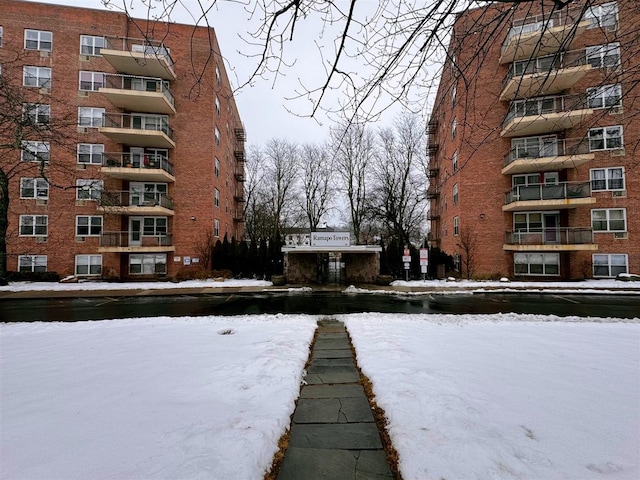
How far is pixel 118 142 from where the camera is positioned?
2191cm

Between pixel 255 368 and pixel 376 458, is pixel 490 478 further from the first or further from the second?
pixel 255 368

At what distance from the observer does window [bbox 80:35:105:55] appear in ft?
72.1

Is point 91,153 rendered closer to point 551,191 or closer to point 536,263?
point 551,191

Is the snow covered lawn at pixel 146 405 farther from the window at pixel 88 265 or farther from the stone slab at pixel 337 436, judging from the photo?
the window at pixel 88 265

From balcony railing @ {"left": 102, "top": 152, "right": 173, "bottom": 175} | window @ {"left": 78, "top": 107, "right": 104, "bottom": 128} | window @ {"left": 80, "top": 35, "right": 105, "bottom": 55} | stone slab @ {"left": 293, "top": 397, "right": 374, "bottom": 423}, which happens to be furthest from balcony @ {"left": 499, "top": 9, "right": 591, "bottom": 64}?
window @ {"left": 80, "top": 35, "right": 105, "bottom": 55}

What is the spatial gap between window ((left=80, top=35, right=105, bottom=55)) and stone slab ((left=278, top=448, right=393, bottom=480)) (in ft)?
97.3

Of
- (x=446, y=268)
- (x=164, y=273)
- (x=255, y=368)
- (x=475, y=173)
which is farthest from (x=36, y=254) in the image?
(x=475, y=173)

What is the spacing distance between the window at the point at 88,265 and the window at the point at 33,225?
2.93m

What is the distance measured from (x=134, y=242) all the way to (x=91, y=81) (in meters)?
12.4

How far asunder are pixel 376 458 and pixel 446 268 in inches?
879

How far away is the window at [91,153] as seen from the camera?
21562mm

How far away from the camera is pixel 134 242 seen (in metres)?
21.5

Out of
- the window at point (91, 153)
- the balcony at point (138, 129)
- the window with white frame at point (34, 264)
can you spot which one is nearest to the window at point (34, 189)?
the window at point (91, 153)

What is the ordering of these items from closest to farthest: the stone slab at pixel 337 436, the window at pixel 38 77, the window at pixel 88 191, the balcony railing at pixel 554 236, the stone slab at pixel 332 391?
the stone slab at pixel 337 436, the stone slab at pixel 332 391, the window at pixel 88 191, the balcony railing at pixel 554 236, the window at pixel 38 77
